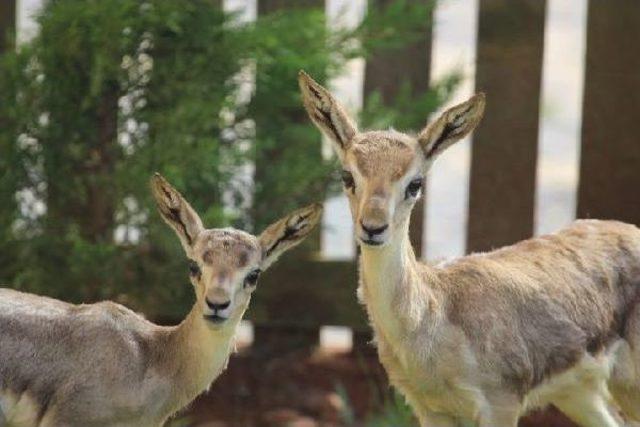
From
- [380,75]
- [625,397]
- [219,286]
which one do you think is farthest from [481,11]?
[219,286]

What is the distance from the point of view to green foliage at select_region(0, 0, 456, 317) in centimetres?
1065

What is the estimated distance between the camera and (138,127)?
35.8 feet

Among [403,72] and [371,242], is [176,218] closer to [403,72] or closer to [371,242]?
[371,242]

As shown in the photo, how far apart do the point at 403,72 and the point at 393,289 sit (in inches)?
133

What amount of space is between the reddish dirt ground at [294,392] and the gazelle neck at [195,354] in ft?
8.63

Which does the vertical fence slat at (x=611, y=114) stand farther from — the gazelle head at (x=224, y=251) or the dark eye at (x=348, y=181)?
the dark eye at (x=348, y=181)

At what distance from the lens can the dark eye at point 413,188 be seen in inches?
330

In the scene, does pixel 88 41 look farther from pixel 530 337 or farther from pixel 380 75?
pixel 530 337

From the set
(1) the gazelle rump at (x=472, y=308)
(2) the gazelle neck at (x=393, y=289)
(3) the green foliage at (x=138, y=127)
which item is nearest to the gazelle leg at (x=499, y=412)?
(1) the gazelle rump at (x=472, y=308)

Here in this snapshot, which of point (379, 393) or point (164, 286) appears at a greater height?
point (164, 286)

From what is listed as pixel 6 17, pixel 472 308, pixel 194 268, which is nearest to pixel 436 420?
pixel 472 308

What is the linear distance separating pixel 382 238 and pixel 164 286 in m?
3.06

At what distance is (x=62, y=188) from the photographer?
10.8m

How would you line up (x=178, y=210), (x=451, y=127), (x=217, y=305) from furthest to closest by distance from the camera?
(x=178, y=210) < (x=451, y=127) < (x=217, y=305)
